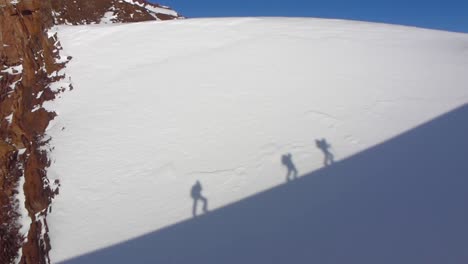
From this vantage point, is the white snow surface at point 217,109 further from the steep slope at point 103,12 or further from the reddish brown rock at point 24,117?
the steep slope at point 103,12

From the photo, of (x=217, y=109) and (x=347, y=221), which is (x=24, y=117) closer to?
(x=217, y=109)

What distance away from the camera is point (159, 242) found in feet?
12.7

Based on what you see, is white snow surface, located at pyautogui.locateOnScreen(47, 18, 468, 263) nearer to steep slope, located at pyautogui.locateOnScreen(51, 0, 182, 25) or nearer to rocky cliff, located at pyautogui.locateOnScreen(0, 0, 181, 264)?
rocky cliff, located at pyautogui.locateOnScreen(0, 0, 181, 264)

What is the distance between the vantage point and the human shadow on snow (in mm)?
3234

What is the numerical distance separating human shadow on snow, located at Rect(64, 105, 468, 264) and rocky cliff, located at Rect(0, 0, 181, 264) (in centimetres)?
107

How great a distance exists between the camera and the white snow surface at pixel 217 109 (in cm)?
461

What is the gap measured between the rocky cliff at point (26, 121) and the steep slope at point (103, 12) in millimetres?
1037

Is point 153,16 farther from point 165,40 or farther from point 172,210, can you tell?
point 172,210

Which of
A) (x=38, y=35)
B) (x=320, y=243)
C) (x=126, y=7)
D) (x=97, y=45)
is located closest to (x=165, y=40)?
(x=97, y=45)

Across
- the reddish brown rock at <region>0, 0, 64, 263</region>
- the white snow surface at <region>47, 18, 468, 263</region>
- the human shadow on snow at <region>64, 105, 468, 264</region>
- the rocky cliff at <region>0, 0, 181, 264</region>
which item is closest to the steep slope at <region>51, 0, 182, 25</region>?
the rocky cliff at <region>0, 0, 181, 264</region>

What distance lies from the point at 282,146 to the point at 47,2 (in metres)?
9.03

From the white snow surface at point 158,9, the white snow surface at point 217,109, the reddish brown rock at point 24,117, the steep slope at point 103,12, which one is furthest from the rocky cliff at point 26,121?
the white snow surface at point 158,9

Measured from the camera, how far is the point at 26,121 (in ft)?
21.0

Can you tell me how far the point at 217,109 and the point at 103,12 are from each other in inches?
376
